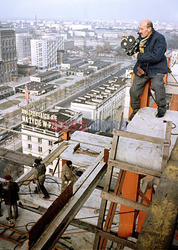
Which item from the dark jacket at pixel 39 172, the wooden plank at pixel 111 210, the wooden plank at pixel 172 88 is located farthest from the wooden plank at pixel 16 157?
the wooden plank at pixel 111 210

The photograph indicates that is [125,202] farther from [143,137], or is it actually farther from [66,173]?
[66,173]

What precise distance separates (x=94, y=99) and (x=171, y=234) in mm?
29510

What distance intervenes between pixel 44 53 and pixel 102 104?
45.3 metres

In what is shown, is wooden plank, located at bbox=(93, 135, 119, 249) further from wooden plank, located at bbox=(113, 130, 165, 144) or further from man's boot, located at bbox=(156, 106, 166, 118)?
man's boot, located at bbox=(156, 106, 166, 118)

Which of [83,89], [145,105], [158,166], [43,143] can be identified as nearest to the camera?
[158,166]

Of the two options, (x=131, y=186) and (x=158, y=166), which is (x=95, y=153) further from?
(x=158, y=166)

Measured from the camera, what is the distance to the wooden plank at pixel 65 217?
280cm

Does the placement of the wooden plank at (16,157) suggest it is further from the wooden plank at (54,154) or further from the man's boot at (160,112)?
→ the man's boot at (160,112)

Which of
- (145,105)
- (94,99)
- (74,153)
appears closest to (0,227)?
(74,153)

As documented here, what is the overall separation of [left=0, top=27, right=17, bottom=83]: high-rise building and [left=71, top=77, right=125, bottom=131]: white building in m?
27.4

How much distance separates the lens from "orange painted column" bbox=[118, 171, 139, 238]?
363 cm

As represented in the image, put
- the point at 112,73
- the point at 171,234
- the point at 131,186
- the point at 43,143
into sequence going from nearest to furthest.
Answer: the point at 171,234 < the point at 131,186 < the point at 43,143 < the point at 112,73

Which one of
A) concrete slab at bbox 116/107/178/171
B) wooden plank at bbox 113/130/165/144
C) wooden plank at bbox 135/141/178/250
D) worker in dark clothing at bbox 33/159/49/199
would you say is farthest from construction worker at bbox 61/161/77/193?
wooden plank at bbox 135/141/178/250

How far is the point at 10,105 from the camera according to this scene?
40250mm
